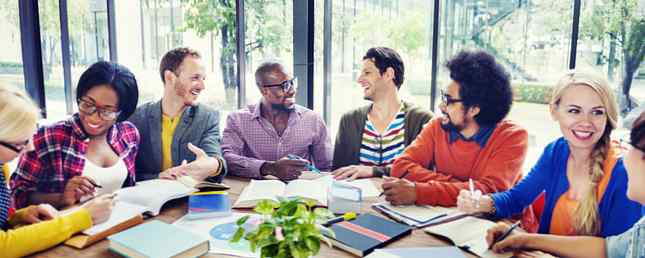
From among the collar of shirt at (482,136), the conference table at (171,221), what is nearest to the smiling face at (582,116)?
the collar of shirt at (482,136)

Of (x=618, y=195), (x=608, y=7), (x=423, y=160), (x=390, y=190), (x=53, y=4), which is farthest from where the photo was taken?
(x=53, y=4)

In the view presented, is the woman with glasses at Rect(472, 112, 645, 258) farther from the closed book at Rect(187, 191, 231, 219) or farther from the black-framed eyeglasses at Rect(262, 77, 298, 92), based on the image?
the black-framed eyeglasses at Rect(262, 77, 298, 92)

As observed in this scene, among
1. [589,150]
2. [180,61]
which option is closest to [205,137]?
[180,61]

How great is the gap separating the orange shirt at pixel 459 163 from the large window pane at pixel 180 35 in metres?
2.16

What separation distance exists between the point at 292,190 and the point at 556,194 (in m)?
0.92

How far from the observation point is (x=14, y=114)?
4.22 feet

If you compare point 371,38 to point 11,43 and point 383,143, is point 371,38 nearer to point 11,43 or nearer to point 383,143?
point 383,143

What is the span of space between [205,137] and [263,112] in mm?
418

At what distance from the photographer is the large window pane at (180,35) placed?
384cm

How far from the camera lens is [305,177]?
6.86ft

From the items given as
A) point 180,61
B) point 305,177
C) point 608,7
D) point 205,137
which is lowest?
point 305,177

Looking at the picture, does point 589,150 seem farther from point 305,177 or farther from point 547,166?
point 305,177

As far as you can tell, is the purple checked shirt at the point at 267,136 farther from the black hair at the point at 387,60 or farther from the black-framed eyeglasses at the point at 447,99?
the black-framed eyeglasses at the point at 447,99

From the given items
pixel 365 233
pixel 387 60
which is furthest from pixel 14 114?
pixel 387 60
